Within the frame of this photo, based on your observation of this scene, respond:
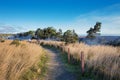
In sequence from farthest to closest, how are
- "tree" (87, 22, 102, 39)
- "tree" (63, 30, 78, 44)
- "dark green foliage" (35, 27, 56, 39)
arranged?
"dark green foliage" (35, 27, 56, 39)
"tree" (87, 22, 102, 39)
"tree" (63, 30, 78, 44)

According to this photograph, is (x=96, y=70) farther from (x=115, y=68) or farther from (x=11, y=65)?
(x=11, y=65)

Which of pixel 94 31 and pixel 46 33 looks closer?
pixel 94 31

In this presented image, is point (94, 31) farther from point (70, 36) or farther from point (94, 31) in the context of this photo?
point (70, 36)

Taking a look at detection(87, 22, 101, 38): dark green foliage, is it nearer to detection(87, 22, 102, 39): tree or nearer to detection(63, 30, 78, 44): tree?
detection(87, 22, 102, 39): tree

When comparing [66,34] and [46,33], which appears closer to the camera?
[66,34]

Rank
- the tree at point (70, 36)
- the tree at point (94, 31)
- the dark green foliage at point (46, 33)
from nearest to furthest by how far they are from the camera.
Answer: the tree at point (70, 36)
the tree at point (94, 31)
the dark green foliage at point (46, 33)

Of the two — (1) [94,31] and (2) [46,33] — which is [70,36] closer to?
(1) [94,31]

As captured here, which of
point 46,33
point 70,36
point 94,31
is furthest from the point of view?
point 46,33

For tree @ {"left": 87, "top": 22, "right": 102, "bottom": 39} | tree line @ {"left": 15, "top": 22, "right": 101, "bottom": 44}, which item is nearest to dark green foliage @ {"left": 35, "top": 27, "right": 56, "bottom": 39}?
tree line @ {"left": 15, "top": 22, "right": 101, "bottom": 44}

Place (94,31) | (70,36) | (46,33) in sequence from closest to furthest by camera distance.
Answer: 1. (70,36)
2. (94,31)
3. (46,33)

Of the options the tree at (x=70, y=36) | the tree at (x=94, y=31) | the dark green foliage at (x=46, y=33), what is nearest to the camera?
the tree at (x=70, y=36)

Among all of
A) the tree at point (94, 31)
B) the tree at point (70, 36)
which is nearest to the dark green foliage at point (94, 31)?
the tree at point (94, 31)

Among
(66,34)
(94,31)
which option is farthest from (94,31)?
(66,34)

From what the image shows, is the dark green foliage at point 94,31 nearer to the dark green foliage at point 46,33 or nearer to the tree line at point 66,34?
the tree line at point 66,34
